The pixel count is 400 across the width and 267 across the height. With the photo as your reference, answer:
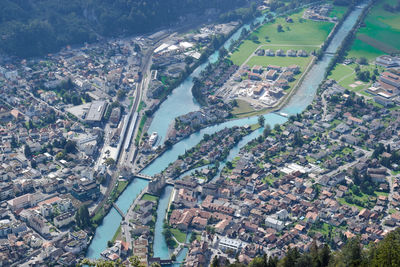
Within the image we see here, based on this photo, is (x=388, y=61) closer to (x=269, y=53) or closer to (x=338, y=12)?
(x=269, y=53)

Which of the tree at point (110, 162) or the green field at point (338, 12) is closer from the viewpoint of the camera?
the tree at point (110, 162)

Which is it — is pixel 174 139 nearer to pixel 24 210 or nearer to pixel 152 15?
pixel 24 210

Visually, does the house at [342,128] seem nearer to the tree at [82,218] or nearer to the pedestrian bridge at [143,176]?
the pedestrian bridge at [143,176]

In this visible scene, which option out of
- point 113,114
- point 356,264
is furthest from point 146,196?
point 356,264

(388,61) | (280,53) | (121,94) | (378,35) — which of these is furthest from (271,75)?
(378,35)

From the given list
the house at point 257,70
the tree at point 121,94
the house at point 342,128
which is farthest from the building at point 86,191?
the house at point 257,70

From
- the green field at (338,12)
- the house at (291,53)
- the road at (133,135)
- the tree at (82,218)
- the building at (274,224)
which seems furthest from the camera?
the green field at (338,12)
